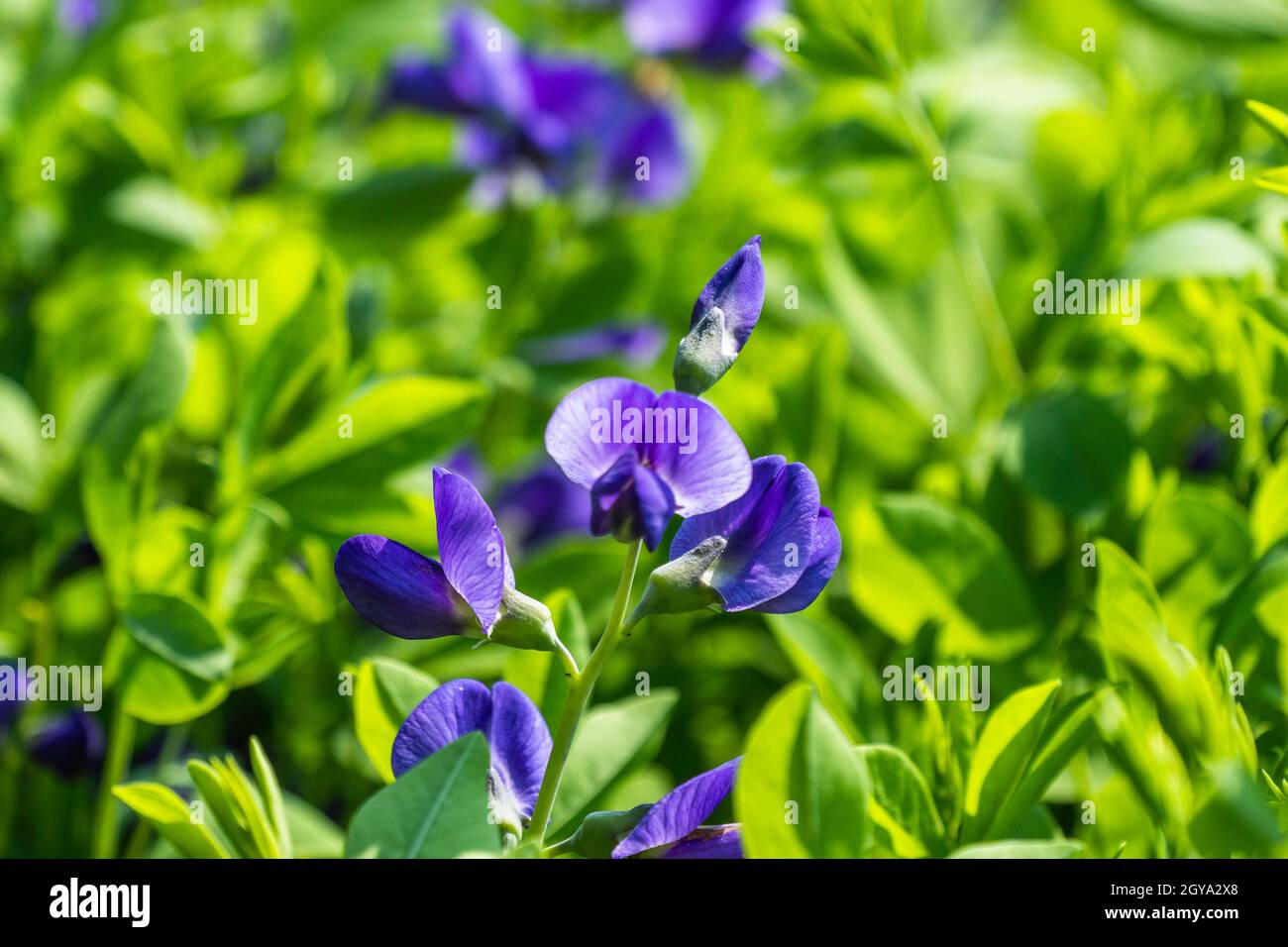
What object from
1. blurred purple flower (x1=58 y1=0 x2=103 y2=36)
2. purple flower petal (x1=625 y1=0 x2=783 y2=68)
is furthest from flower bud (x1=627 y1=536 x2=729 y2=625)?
blurred purple flower (x1=58 y1=0 x2=103 y2=36)

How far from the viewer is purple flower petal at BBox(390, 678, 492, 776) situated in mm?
609

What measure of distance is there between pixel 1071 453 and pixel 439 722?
0.50 meters

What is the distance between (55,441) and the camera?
3.53 feet

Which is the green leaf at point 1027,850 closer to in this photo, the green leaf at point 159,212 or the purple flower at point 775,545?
the purple flower at point 775,545

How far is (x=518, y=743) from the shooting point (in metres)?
0.63

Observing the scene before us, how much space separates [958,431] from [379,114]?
2.79 ft

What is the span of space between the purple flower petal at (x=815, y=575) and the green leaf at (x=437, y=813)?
0.15 m

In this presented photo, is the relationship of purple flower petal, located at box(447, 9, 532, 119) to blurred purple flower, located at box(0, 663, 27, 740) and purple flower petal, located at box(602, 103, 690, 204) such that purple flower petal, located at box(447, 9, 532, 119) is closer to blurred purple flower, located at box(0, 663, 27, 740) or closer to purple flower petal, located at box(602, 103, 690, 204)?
purple flower petal, located at box(602, 103, 690, 204)

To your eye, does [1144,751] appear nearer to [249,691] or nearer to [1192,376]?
[1192,376]
